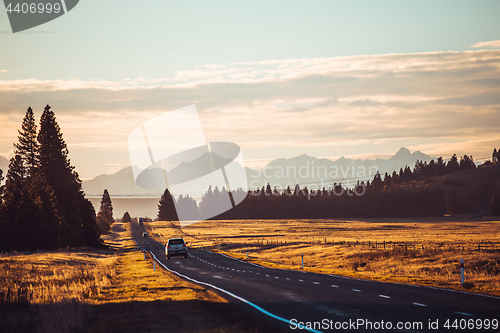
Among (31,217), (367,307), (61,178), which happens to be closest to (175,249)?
(31,217)

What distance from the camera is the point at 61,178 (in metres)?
67.7

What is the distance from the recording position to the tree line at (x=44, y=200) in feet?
184

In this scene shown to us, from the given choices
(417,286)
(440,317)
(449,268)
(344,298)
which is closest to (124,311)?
(344,298)

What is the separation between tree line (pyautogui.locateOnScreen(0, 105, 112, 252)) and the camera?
5619 centimetres

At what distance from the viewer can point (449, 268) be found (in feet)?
99.9

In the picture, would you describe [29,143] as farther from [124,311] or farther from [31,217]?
[124,311]

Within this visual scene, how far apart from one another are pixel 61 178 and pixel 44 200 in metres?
8.95

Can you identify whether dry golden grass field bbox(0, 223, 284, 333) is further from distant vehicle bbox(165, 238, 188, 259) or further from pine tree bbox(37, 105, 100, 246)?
pine tree bbox(37, 105, 100, 246)

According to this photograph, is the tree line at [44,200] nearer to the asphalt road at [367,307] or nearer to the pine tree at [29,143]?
the pine tree at [29,143]

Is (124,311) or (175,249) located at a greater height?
(124,311)

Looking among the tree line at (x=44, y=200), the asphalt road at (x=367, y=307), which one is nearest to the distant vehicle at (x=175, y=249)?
the tree line at (x=44, y=200)

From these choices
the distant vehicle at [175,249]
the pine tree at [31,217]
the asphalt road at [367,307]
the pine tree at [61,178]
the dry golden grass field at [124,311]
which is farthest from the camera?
the pine tree at [61,178]

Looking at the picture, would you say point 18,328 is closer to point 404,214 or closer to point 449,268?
point 449,268

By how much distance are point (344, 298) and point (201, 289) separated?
682 centimetres
